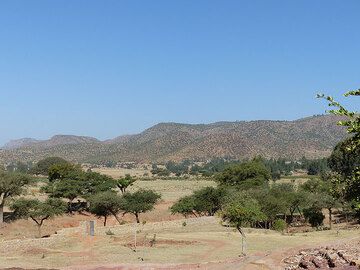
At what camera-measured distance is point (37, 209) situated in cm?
5825

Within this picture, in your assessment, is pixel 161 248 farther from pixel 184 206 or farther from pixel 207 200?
pixel 207 200

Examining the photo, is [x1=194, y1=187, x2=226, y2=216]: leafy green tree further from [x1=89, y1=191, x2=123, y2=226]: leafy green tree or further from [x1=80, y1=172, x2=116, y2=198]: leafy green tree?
[x1=80, y1=172, x2=116, y2=198]: leafy green tree

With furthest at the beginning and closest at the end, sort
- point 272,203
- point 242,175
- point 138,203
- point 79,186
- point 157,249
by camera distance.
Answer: point 242,175, point 79,186, point 138,203, point 272,203, point 157,249

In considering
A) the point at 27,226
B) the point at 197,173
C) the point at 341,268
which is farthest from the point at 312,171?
the point at 341,268

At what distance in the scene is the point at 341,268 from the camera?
92.4 ft

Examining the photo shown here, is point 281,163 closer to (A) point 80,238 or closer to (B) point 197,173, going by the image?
(B) point 197,173

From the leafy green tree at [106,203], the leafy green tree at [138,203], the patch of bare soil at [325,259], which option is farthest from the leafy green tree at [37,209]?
the patch of bare soil at [325,259]

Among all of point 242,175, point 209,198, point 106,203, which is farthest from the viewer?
point 242,175

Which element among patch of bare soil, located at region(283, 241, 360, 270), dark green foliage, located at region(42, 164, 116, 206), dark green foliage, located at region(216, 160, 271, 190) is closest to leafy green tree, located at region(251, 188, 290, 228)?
dark green foliage, located at region(216, 160, 271, 190)

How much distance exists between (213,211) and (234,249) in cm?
3105

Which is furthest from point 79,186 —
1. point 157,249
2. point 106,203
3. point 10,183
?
point 157,249

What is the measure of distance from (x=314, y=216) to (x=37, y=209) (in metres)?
34.6

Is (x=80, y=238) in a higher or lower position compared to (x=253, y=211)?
lower

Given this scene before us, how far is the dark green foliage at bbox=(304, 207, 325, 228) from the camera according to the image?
61.3 meters
